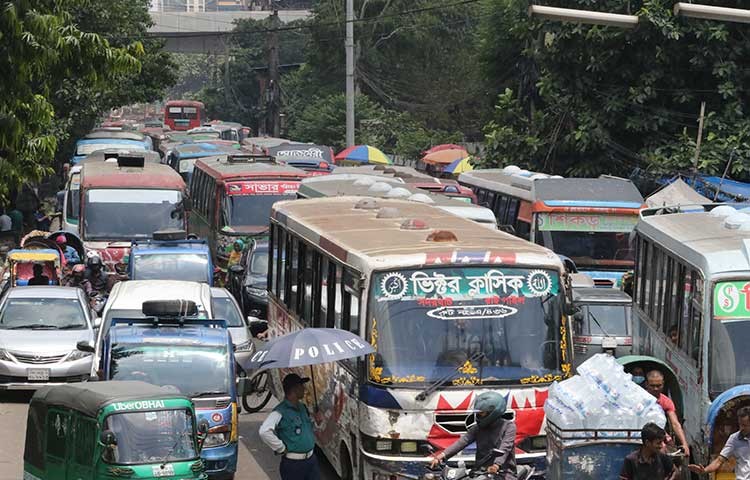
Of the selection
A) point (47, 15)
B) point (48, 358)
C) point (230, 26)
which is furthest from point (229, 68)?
point (47, 15)

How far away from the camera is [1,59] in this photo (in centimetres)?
1259

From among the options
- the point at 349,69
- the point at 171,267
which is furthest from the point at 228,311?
the point at 349,69

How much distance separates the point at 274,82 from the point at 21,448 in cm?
5415

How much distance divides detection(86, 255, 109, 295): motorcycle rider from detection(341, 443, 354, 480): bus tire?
13.4 meters

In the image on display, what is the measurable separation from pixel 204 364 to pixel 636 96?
20565 mm

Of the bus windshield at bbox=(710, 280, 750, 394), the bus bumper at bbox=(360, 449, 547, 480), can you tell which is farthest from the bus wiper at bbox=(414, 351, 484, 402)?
the bus windshield at bbox=(710, 280, 750, 394)

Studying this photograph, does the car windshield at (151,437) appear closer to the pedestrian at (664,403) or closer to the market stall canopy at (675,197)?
the pedestrian at (664,403)

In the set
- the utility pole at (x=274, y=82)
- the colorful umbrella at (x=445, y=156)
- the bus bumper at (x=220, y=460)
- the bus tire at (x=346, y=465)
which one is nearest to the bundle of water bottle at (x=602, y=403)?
the bus tire at (x=346, y=465)

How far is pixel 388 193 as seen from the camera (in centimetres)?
2248

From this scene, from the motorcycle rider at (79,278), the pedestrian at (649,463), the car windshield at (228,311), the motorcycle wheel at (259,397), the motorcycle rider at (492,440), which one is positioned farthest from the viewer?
the motorcycle rider at (79,278)

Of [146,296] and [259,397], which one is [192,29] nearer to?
[146,296]

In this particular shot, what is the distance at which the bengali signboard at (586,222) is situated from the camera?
984 inches

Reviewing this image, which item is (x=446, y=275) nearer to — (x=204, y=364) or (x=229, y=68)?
(x=204, y=364)

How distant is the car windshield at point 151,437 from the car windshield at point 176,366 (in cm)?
246
